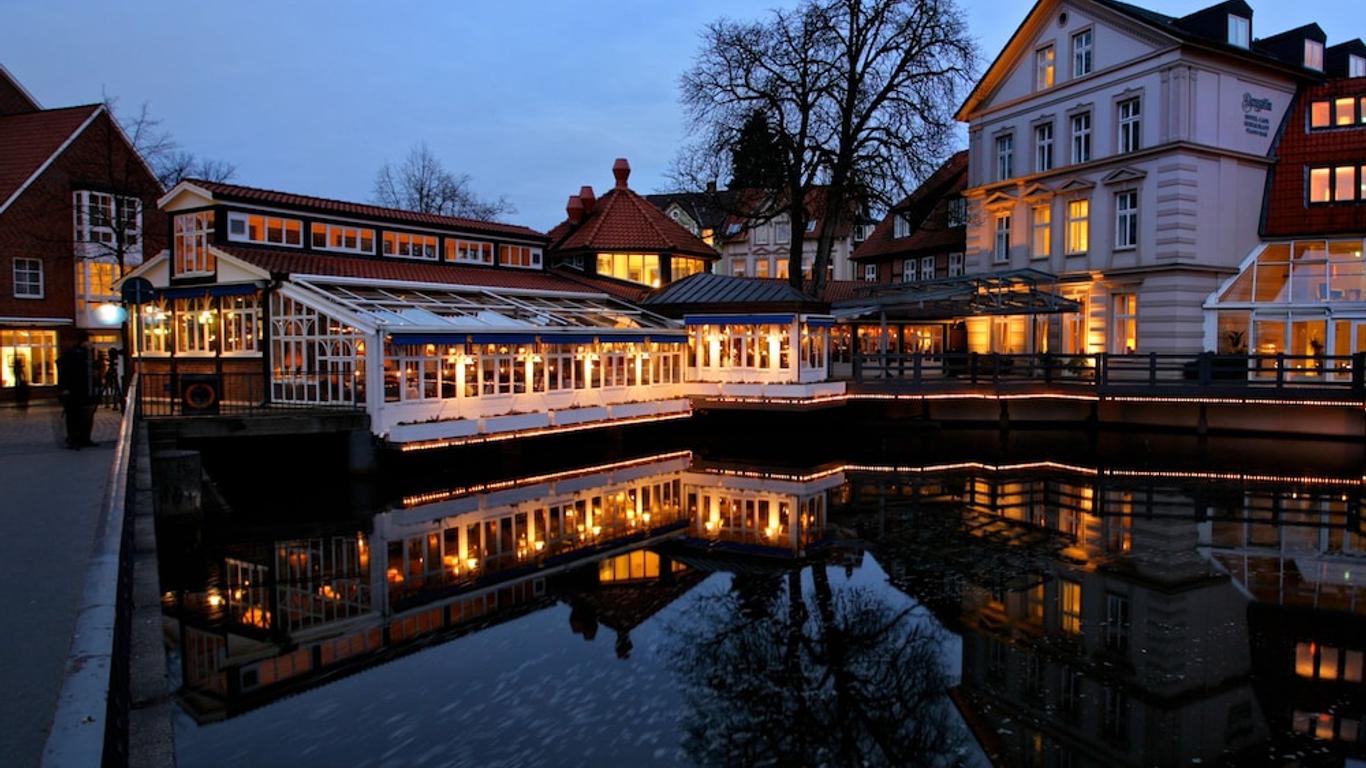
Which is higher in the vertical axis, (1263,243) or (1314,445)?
(1263,243)

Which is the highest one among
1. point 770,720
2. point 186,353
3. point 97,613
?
point 186,353

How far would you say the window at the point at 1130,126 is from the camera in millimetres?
29413

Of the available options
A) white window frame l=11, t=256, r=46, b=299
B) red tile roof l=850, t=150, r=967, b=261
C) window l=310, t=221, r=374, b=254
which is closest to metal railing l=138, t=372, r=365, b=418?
window l=310, t=221, r=374, b=254

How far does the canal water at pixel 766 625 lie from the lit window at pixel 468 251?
11844mm

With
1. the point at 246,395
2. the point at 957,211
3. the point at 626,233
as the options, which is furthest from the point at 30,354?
the point at 957,211

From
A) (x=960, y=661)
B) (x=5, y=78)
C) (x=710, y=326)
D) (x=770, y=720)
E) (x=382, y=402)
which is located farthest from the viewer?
(x=5, y=78)

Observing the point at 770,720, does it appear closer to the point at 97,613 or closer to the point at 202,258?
the point at 97,613

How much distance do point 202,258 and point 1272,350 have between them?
29.8m

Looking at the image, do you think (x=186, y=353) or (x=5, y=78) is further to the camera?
(x=5, y=78)

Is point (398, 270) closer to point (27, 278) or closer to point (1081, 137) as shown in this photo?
point (27, 278)

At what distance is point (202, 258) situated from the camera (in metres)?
22.9

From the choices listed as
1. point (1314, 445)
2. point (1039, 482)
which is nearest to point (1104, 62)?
point (1314, 445)

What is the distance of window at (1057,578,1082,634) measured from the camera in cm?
946

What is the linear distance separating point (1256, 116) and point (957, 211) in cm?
1024
